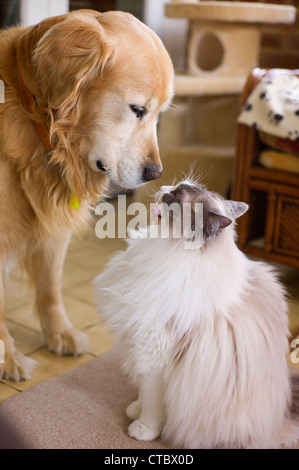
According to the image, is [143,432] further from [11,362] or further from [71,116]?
[71,116]

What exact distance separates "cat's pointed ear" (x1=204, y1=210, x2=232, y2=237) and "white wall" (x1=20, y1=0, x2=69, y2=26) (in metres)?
1.60

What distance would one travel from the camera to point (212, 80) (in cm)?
277

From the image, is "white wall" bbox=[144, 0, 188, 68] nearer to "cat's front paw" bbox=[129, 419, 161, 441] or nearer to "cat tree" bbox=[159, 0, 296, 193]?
"cat tree" bbox=[159, 0, 296, 193]

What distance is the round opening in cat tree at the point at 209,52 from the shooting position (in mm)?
3041

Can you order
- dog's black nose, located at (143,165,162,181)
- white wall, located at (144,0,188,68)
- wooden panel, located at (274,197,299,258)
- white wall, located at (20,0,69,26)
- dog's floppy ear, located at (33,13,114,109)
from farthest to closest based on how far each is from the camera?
white wall, located at (144,0,188,68)
white wall, located at (20,0,69,26)
wooden panel, located at (274,197,299,258)
dog's black nose, located at (143,165,162,181)
dog's floppy ear, located at (33,13,114,109)

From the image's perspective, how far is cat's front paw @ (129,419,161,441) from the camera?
125 centimetres

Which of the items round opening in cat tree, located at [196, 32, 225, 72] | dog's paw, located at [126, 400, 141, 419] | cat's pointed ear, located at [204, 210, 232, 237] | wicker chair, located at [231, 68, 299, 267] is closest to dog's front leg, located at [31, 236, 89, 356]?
dog's paw, located at [126, 400, 141, 419]

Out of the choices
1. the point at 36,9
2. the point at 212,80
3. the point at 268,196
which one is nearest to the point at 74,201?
the point at 268,196

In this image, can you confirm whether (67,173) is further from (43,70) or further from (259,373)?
(259,373)

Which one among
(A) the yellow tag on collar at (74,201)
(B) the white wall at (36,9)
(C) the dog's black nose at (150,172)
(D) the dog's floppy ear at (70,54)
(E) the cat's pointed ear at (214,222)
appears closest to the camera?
(E) the cat's pointed ear at (214,222)

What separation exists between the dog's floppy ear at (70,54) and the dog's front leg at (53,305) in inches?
20.4

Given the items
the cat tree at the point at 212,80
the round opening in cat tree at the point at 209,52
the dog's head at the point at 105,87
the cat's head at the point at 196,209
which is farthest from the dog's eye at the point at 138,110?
the round opening in cat tree at the point at 209,52

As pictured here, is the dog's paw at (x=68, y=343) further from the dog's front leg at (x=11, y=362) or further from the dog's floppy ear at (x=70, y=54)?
the dog's floppy ear at (x=70, y=54)
